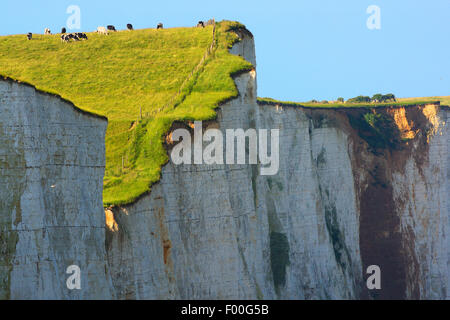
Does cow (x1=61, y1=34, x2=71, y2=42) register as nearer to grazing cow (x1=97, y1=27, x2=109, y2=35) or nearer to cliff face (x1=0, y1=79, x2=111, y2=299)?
grazing cow (x1=97, y1=27, x2=109, y2=35)

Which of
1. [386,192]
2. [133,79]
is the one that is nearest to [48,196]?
[133,79]

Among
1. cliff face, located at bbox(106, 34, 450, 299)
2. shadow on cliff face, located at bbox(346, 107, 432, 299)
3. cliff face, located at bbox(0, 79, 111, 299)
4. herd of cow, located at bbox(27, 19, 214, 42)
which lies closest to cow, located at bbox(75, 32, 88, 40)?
herd of cow, located at bbox(27, 19, 214, 42)

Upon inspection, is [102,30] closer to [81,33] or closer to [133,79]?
[81,33]

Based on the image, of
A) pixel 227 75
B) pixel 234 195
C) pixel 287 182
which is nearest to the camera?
pixel 234 195

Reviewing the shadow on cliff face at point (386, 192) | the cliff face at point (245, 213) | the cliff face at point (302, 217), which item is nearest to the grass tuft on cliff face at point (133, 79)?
the cliff face at point (302, 217)

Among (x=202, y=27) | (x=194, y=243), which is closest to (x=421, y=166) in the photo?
(x=202, y=27)
